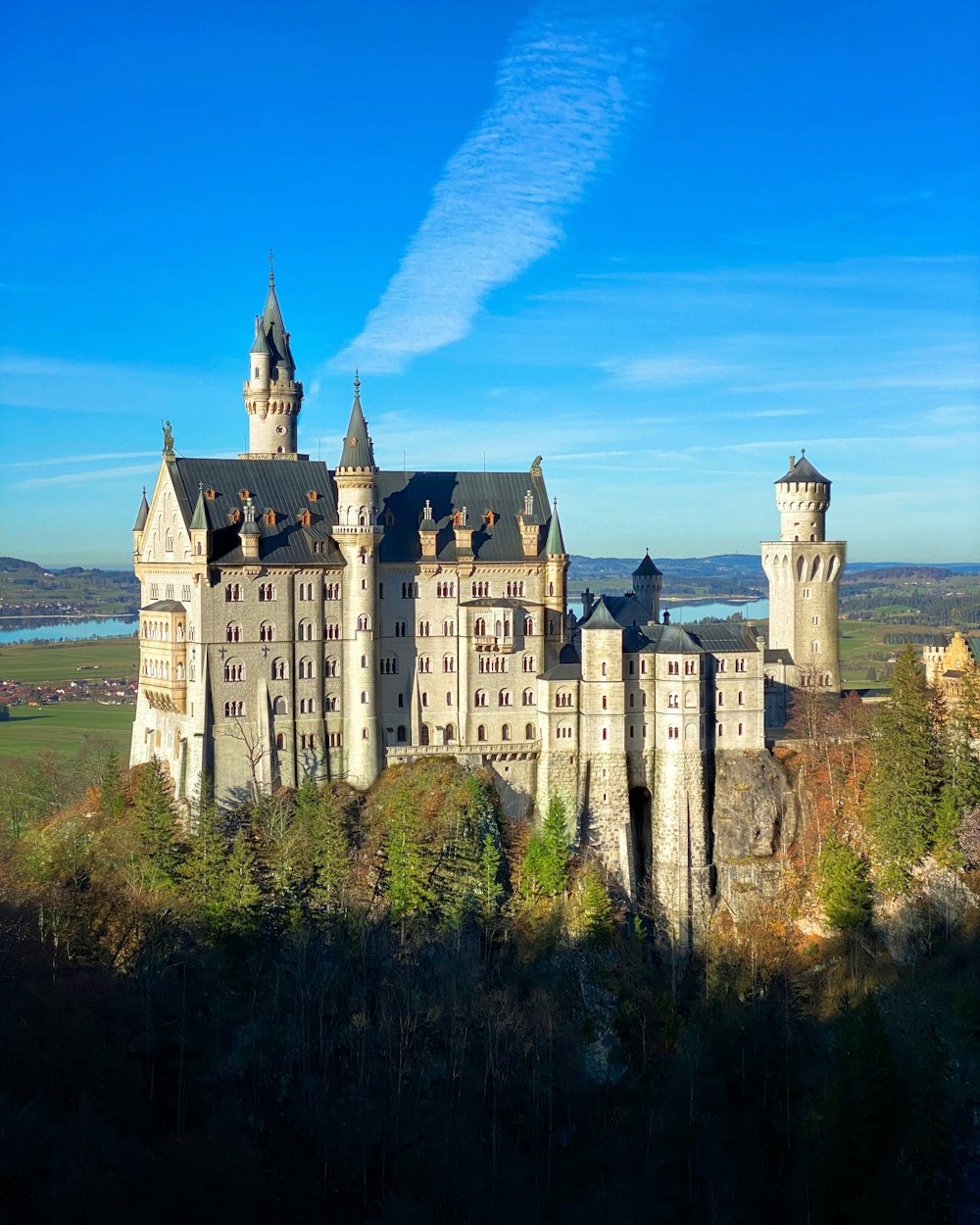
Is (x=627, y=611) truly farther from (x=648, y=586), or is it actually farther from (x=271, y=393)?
(x=271, y=393)

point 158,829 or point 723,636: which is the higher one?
point 723,636

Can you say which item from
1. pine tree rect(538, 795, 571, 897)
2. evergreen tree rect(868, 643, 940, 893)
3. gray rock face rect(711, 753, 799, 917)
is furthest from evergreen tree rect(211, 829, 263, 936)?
evergreen tree rect(868, 643, 940, 893)

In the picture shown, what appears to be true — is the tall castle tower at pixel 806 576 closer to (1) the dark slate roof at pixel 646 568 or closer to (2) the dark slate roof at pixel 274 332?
(1) the dark slate roof at pixel 646 568

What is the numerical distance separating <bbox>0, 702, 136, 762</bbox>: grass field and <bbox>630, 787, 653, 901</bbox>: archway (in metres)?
53.1

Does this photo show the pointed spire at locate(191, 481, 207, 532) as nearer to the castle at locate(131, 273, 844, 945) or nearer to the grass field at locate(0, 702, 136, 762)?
the castle at locate(131, 273, 844, 945)

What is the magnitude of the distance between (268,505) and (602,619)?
19127 millimetres

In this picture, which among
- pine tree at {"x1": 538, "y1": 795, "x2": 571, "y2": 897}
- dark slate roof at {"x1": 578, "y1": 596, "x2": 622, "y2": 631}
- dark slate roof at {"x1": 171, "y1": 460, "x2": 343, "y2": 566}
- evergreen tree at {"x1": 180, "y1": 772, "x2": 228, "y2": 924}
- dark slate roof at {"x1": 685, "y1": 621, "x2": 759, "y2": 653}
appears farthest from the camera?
dark slate roof at {"x1": 685, "y1": 621, "x2": 759, "y2": 653}

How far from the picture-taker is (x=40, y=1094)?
5975cm

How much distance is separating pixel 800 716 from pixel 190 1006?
129 ft

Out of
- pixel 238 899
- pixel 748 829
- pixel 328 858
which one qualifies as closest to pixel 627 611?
pixel 748 829

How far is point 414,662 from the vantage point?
85500mm

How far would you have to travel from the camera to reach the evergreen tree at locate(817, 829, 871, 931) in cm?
7831

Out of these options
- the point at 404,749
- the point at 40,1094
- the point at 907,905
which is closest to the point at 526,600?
the point at 404,749

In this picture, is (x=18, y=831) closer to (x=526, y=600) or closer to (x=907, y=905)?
(x=526, y=600)
